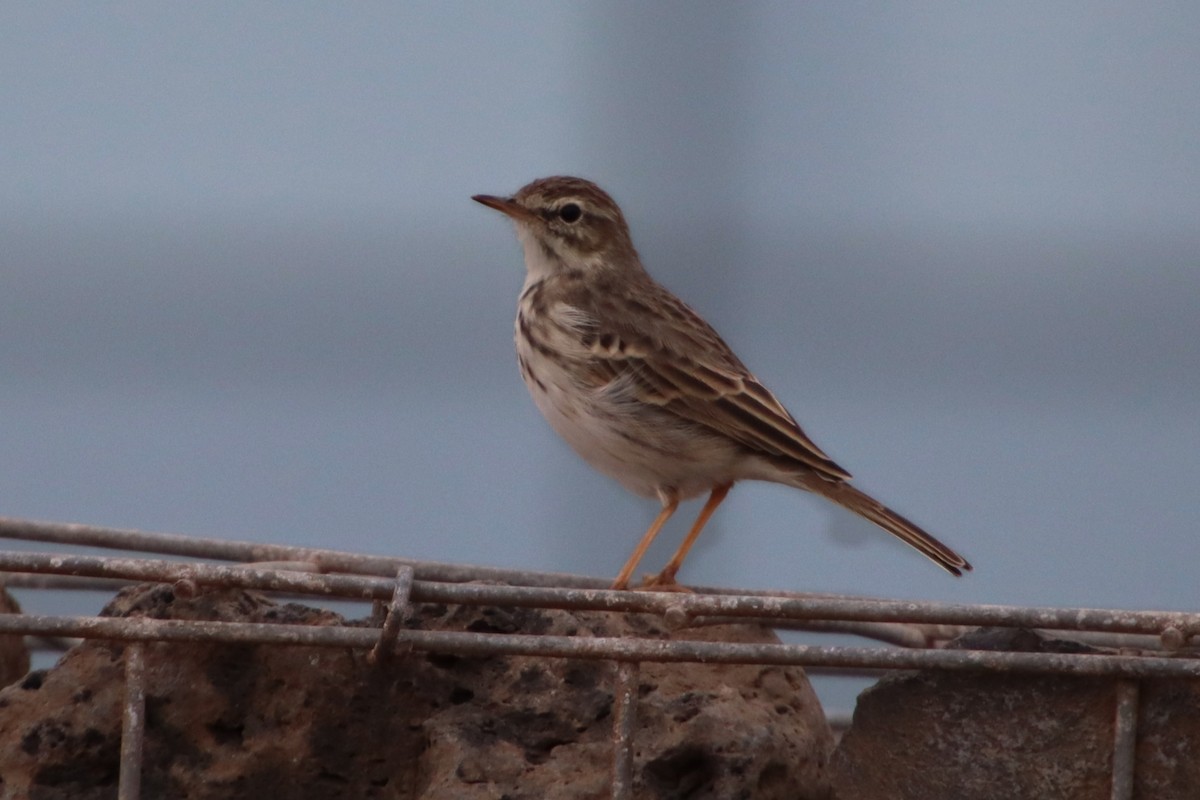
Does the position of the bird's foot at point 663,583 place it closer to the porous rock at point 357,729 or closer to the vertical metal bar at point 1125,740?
the porous rock at point 357,729

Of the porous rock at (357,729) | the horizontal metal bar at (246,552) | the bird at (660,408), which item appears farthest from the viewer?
the bird at (660,408)

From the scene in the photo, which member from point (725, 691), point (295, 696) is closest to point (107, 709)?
point (295, 696)

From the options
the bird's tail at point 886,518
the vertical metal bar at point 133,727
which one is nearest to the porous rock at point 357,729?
the vertical metal bar at point 133,727

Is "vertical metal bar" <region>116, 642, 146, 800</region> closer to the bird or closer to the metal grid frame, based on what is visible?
the metal grid frame

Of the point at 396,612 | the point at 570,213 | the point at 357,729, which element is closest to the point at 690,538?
the point at 570,213

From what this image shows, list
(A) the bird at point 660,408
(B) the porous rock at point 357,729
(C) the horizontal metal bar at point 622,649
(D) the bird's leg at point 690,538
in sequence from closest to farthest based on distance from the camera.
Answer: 1. (C) the horizontal metal bar at point 622,649
2. (B) the porous rock at point 357,729
3. (D) the bird's leg at point 690,538
4. (A) the bird at point 660,408

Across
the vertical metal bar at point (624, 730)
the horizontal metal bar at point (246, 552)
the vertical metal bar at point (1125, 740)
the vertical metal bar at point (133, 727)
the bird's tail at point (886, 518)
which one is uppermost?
the vertical metal bar at point (1125, 740)

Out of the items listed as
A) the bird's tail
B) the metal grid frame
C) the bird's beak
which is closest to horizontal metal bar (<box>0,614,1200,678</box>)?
the metal grid frame
